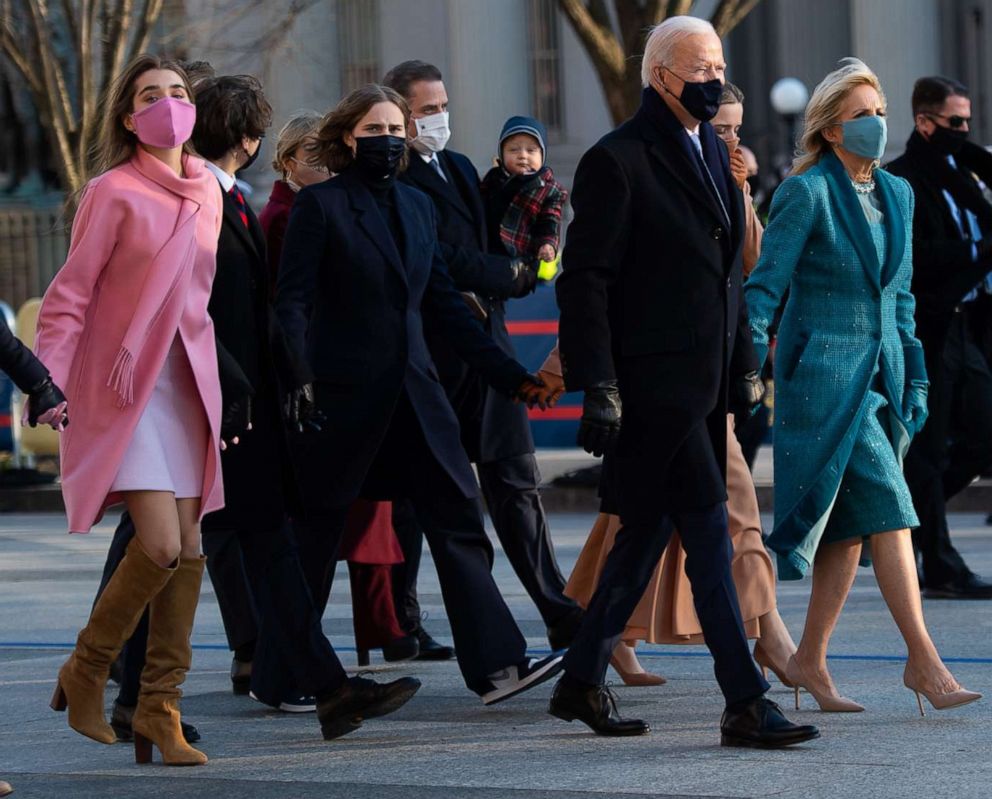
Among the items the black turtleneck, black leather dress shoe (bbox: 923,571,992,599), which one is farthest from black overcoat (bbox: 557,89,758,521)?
black leather dress shoe (bbox: 923,571,992,599)

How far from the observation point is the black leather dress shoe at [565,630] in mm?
7461

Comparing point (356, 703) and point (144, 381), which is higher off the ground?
point (144, 381)

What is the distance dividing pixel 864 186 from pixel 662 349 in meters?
1.03

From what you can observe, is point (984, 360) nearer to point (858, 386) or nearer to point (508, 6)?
point (858, 386)

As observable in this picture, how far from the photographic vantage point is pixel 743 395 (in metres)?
6.32

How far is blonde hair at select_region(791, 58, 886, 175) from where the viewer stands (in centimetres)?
674

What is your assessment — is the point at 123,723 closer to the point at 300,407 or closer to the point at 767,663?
the point at 300,407

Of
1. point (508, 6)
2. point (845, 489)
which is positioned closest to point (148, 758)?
point (845, 489)

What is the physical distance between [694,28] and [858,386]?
1.12 metres

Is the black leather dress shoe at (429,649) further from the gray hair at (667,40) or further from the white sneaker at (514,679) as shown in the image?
the gray hair at (667,40)

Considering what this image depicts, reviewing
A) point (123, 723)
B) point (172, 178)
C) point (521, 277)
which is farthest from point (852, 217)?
point (123, 723)

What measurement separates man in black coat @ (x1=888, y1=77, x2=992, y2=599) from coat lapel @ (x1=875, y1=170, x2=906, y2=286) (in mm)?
2112

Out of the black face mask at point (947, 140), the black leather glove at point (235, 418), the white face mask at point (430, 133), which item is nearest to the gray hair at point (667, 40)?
the black leather glove at point (235, 418)

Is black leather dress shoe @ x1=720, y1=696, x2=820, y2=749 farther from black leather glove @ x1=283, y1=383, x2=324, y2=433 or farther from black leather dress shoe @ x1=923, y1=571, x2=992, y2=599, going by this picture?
black leather dress shoe @ x1=923, y1=571, x2=992, y2=599
